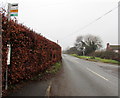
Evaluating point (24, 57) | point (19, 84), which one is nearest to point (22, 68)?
point (24, 57)

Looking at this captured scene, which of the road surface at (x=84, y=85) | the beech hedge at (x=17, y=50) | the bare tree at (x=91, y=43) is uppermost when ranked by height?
the bare tree at (x=91, y=43)

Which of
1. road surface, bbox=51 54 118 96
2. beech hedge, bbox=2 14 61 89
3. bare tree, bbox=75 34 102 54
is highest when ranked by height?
bare tree, bbox=75 34 102 54

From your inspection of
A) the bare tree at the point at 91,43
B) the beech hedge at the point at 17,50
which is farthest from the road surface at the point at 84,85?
the bare tree at the point at 91,43

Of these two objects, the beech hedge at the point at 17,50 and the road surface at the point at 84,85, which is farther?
the road surface at the point at 84,85

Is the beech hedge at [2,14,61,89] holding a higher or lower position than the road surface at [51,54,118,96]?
higher

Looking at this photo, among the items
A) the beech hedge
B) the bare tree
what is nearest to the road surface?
the beech hedge

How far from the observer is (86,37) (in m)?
47.2

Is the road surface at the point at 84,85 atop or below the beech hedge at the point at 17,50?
below

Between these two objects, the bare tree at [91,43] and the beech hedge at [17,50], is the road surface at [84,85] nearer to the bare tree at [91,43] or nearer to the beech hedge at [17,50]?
the beech hedge at [17,50]

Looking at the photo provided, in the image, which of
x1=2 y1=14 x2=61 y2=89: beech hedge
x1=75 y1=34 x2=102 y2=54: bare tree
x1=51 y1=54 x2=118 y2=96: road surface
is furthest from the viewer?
x1=75 y1=34 x2=102 y2=54: bare tree

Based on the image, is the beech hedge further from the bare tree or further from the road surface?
the bare tree

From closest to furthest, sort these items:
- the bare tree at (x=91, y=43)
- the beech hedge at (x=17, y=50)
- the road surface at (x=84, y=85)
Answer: the beech hedge at (x=17, y=50), the road surface at (x=84, y=85), the bare tree at (x=91, y=43)

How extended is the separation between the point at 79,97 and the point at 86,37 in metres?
47.4

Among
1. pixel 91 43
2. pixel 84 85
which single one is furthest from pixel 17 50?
pixel 91 43
